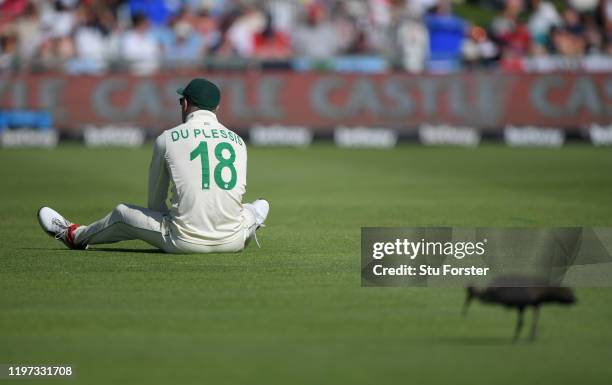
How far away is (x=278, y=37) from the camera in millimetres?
26703

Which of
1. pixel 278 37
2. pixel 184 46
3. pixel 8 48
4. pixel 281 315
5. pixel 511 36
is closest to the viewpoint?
pixel 281 315

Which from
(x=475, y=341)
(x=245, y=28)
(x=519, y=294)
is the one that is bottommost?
(x=475, y=341)

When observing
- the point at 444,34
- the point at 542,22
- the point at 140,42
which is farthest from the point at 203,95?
the point at 542,22

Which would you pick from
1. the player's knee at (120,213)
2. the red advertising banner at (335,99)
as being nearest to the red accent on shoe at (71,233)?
the player's knee at (120,213)

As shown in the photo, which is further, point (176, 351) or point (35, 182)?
point (35, 182)

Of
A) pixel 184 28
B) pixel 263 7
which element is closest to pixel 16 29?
pixel 184 28

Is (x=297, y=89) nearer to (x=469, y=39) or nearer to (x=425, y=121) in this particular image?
(x=425, y=121)

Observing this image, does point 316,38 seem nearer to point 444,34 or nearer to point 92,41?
point 444,34

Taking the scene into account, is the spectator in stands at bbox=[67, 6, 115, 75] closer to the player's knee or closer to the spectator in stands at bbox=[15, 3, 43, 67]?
the spectator in stands at bbox=[15, 3, 43, 67]

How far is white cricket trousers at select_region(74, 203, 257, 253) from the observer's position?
A: 1059 cm

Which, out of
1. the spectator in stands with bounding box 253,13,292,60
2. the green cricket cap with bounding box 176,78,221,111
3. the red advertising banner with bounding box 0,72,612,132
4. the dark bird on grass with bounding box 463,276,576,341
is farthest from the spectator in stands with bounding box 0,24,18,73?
the dark bird on grass with bounding box 463,276,576,341

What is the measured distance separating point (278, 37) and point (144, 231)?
16495mm

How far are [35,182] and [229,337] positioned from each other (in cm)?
1157

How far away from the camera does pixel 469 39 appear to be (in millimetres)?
28594
